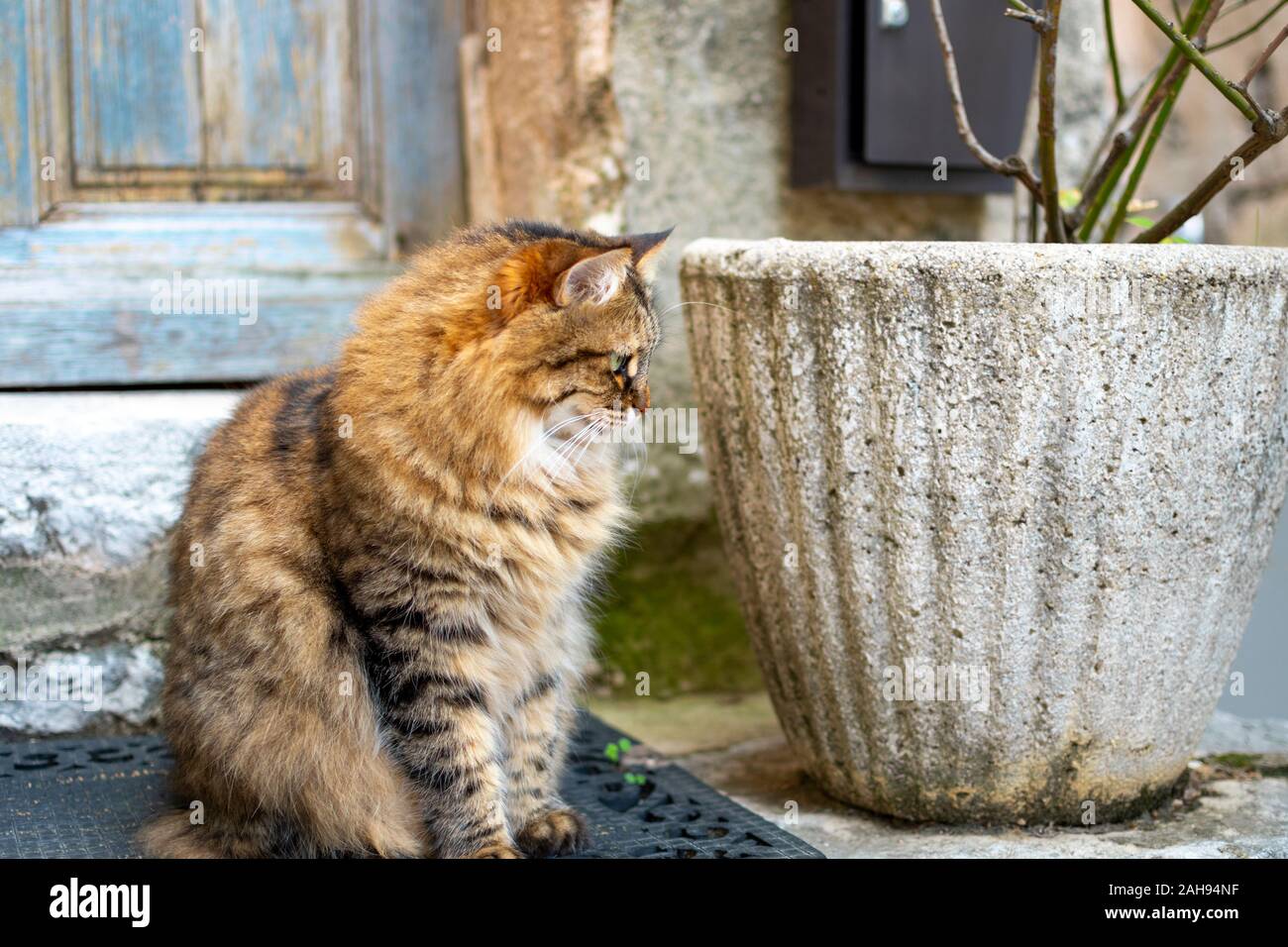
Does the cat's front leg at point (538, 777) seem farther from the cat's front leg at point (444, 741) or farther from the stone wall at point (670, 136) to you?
the stone wall at point (670, 136)

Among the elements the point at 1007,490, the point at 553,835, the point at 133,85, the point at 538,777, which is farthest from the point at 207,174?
the point at 1007,490

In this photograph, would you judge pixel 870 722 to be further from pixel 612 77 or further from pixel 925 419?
pixel 612 77

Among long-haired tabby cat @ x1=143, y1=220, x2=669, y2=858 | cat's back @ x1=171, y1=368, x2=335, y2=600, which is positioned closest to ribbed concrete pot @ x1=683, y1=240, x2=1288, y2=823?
long-haired tabby cat @ x1=143, y1=220, x2=669, y2=858

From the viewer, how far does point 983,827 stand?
7.82 feet

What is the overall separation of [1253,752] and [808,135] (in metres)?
1.77

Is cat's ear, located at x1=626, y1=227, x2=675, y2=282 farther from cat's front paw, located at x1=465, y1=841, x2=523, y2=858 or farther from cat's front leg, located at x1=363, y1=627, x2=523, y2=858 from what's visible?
cat's front paw, located at x1=465, y1=841, x2=523, y2=858

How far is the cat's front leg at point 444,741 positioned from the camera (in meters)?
2.08

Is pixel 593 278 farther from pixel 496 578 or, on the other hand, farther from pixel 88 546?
pixel 88 546

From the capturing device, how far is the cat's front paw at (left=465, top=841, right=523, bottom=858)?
2.12 metres

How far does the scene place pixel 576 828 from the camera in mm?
2314

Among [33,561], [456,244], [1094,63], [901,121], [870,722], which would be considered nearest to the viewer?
[456,244]

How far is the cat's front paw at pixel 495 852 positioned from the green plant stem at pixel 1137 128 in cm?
161

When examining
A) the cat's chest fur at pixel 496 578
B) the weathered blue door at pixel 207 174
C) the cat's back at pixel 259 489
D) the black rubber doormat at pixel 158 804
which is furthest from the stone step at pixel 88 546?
the cat's chest fur at pixel 496 578

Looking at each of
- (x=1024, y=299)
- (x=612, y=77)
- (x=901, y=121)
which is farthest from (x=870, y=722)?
(x=612, y=77)
